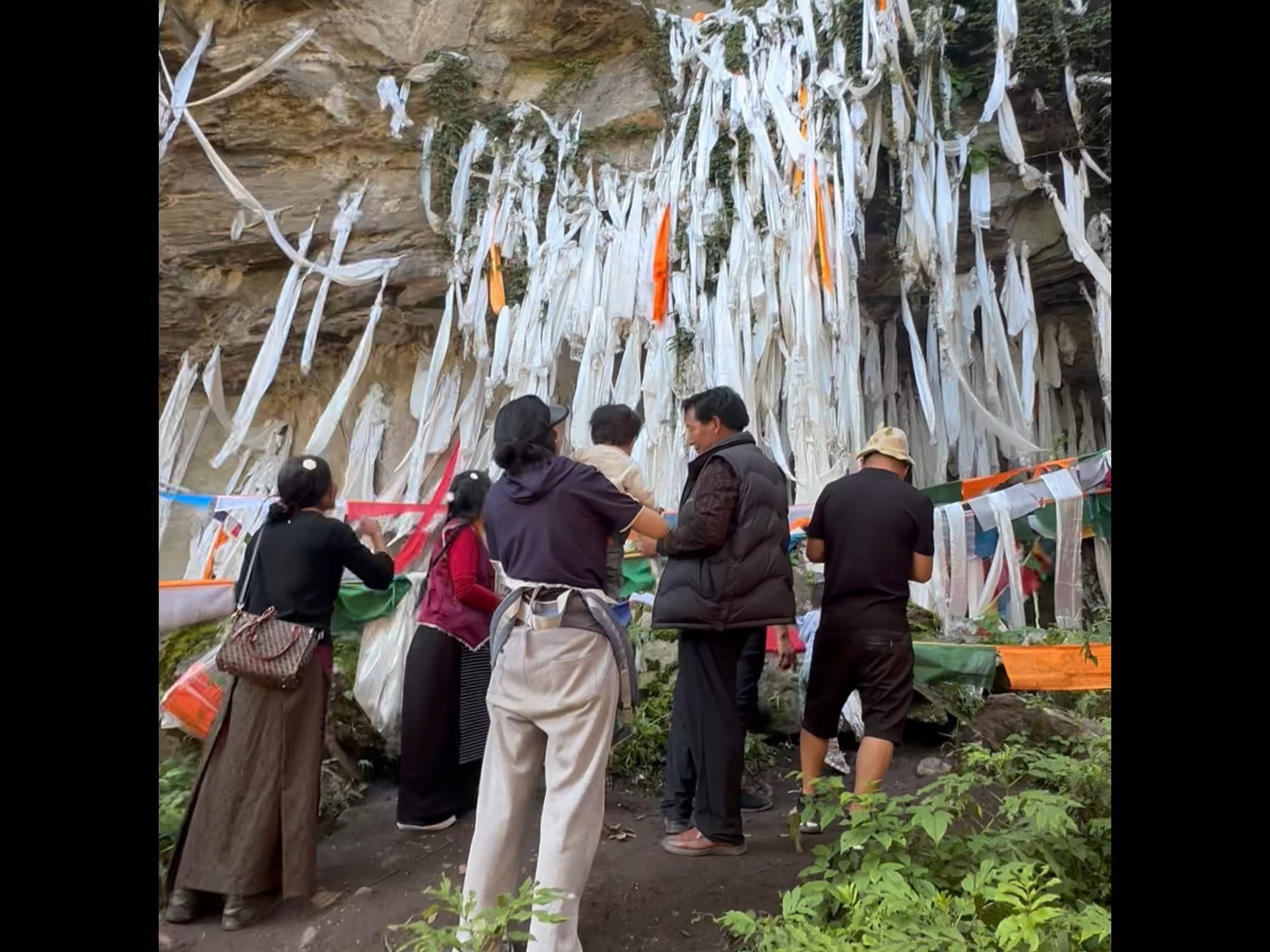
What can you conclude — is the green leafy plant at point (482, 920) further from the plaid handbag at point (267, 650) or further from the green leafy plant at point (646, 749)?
the green leafy plant at point (646, 749)

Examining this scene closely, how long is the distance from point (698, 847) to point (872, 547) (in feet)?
3.90

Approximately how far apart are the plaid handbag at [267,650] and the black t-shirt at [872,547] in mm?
1735

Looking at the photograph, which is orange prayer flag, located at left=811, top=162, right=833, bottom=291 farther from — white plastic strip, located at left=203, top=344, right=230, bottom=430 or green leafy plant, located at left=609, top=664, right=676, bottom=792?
white plastic strip, located at left=203, top=344, right=230, bottom=430

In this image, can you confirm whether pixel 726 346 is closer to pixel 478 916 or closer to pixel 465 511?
pixel 465 511

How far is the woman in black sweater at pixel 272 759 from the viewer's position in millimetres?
2309

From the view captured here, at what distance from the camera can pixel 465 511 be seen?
2939 millimetres

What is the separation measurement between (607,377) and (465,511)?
2.64 meters

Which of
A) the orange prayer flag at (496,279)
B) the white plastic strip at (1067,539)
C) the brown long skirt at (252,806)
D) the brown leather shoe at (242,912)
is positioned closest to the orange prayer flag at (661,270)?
the orange prayer flag at (496,279)

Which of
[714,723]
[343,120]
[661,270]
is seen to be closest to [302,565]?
[714,723]

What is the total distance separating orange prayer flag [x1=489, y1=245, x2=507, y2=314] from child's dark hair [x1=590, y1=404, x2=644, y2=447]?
410cm

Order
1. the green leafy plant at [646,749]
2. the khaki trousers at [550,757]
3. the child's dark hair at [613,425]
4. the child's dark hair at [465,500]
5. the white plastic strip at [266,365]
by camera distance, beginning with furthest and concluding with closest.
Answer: the white plastic strip at [266,365]
the green leafy plant at [646,749]
the child's dark hair at [465,500]
the child's dark hair at [613,425]
the khaki trousers at [550,757]

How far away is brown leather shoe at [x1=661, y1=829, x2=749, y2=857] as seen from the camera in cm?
265

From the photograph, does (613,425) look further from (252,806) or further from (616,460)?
(252,806)

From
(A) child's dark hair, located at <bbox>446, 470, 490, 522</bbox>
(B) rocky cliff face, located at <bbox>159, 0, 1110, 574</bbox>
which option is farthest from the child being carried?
(B) rocky cliff face, located at <bbox>159, 0, 1110, 574</bbox>
